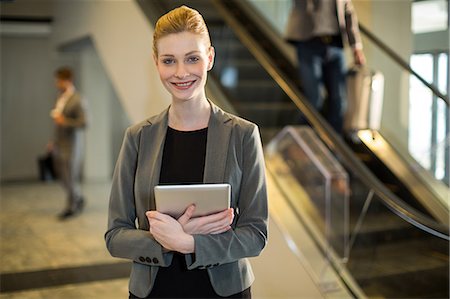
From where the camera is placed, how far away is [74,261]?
5.01 meters

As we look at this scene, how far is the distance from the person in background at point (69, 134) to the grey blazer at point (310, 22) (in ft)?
9.19

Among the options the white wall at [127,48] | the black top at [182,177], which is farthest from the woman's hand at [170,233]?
the white wall at [127,48]

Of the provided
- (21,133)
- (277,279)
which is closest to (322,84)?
(277,279)

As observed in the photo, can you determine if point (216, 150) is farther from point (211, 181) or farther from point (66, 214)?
point (66, 214)

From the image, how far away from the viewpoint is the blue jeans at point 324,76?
15.2 feet

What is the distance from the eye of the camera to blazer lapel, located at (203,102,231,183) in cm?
169

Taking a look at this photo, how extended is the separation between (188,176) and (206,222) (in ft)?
0.47

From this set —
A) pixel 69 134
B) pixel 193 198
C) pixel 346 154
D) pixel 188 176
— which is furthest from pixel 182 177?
pixel 69 134

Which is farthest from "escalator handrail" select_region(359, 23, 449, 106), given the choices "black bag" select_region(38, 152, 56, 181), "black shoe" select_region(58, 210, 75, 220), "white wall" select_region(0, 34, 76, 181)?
"white wall" select_region(0, 34, 76, 181)

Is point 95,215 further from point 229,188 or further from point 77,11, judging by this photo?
point 229,188

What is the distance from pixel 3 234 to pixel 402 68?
3742 millimetres

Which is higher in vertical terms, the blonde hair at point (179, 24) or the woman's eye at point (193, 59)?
the blonde hair at point (179, 24)

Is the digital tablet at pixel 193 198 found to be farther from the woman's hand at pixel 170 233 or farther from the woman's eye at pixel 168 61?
the woman's eye at pixel 168 61

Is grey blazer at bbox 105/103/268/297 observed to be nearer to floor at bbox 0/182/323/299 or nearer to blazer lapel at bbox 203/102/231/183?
blazer lapel at bbox 203/102/231/183
